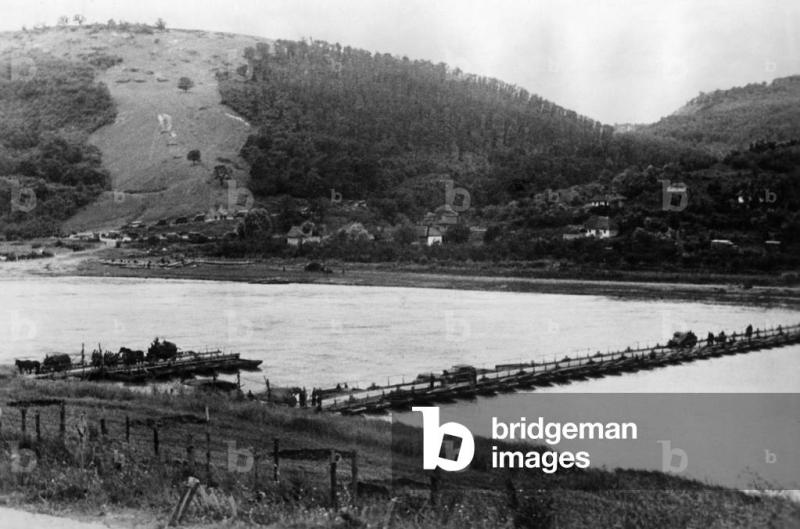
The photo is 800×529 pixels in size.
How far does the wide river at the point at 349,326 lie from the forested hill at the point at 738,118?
2.05 metres

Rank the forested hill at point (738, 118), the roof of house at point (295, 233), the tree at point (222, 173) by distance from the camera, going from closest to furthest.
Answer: the forested hill at point (738, 118), the tree at point (222, 173), the roof of house at point (295, 233)

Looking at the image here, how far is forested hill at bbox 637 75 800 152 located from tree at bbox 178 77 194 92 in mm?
5669

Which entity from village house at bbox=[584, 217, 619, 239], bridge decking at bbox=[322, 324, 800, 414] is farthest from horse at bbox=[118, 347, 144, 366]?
village house at bbox=[584, 217, 619, 239]

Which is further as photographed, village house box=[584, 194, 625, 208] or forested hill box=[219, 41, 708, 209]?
village house box=[584, 194, 625, 208]

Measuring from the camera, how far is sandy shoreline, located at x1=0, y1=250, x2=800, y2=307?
8.13 m

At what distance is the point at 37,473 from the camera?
15.6 feet

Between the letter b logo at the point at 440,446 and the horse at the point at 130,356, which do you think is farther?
the horse at the point at 130,356

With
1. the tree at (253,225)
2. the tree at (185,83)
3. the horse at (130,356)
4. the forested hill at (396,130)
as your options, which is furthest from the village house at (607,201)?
the horse at (130,356)

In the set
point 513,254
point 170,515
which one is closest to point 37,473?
point 170,515

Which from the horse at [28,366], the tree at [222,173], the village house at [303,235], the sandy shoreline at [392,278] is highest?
the tree at [222,173]

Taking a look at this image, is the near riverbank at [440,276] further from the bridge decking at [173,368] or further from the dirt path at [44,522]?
the dirt path at [44,522]

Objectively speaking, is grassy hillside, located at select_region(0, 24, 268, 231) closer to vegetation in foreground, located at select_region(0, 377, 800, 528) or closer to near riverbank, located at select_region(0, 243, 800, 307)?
near riverbank, located at select_region(0, 243, 800, 307)

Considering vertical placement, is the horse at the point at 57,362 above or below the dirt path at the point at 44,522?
above

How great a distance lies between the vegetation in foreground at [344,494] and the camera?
4.34 m
